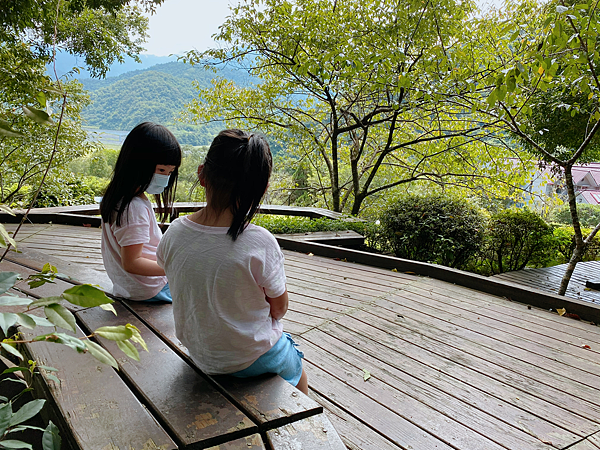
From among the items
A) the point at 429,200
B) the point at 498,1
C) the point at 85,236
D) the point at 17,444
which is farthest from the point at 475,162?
the point at 17,444

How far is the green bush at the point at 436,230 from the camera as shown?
4816mm

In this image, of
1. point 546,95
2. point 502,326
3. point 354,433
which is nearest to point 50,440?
point 354,433

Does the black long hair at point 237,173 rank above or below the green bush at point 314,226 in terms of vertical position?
above

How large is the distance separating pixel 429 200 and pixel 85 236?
3979 mm

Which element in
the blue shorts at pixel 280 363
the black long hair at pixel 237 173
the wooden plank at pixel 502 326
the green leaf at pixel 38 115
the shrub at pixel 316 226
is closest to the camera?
the green leaf at pixel 38 115

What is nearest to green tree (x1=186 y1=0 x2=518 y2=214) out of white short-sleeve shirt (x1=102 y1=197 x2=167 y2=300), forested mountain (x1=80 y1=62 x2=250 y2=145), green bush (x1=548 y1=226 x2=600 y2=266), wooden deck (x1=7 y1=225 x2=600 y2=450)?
green bush (x1=548 y1=226 x2=600 y2=266)

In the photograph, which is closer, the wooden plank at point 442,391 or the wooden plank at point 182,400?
the wooden plank at point 182,400

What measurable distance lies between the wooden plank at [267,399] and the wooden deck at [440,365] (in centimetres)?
52

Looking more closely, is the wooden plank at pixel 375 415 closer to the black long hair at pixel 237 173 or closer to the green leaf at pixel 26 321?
the black long hair at pixel 237 173

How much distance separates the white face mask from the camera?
6.25ft

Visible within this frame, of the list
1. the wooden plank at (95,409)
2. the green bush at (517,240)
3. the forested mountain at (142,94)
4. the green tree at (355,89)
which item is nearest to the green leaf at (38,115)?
the wooden plank at (95,409)

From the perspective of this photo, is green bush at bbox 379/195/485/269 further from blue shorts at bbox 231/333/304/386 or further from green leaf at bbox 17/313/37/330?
green leaf at bbox 17/313/37/330

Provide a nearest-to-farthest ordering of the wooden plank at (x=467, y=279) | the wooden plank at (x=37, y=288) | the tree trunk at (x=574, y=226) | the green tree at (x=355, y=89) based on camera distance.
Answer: the wooden plank at (x=37, y=288)
the wooden plank at (x=467, y=279)
the tree trunk at (x=574, y=226)
the green tree at (x=355, y=89)

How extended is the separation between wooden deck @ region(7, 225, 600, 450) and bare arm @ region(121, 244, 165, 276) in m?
0.45
